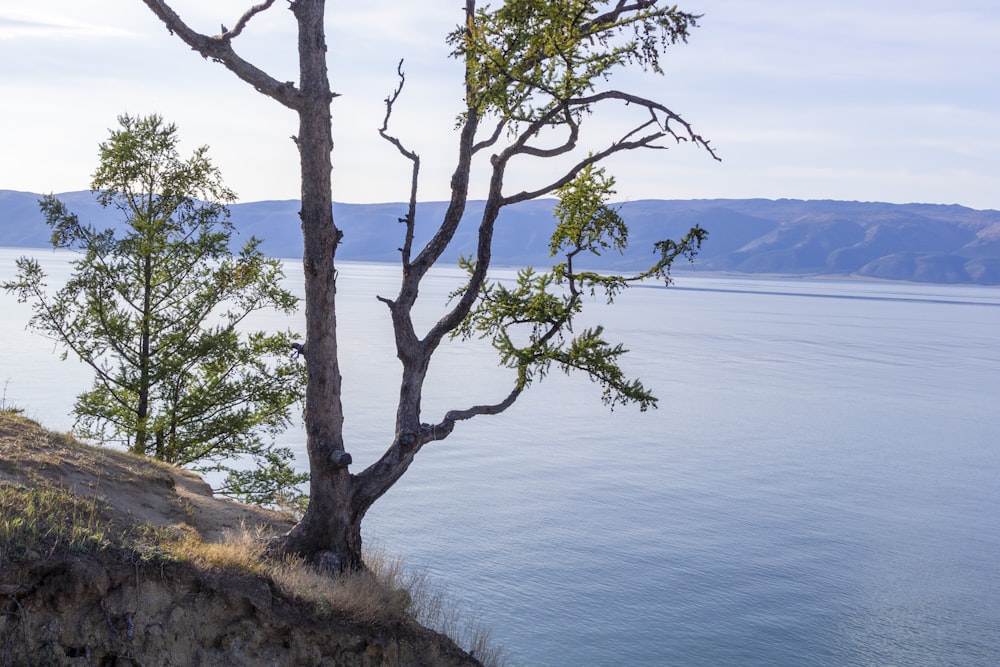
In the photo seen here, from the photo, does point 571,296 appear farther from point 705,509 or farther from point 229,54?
point 705,509

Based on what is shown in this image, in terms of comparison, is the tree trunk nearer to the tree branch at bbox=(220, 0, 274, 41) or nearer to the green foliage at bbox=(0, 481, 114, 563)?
the tree branch at bbox=(220, 0, 274, 41)

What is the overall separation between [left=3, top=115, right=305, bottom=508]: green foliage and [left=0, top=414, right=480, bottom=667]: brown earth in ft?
28.2

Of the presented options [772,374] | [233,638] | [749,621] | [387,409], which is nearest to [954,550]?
[749,621]

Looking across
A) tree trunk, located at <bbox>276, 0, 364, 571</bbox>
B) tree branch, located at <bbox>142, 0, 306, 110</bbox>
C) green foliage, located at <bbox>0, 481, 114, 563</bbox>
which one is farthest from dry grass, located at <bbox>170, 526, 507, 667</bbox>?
tree branch, located at <bbox>142, 0, 306, 110</bbox>

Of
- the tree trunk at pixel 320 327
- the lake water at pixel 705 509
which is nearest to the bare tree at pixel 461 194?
the tree trunk at pixel 320 327

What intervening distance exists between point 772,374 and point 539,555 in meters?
43.0

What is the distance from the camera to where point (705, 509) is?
108 feet

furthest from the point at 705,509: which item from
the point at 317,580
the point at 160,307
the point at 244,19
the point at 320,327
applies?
the point at 244,19

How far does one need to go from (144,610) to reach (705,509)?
989 inches

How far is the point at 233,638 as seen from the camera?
1095 cm

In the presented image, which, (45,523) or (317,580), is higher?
(45,523)

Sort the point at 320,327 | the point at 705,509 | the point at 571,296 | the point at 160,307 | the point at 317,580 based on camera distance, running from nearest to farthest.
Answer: the point at 317,580, the point at 320,327, the point at 571,296, the point at 160,307, the point at 705,509

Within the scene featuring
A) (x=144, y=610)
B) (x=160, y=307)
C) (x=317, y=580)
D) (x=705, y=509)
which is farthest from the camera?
(x=705, y=509)

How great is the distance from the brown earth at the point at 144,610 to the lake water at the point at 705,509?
349 inches
